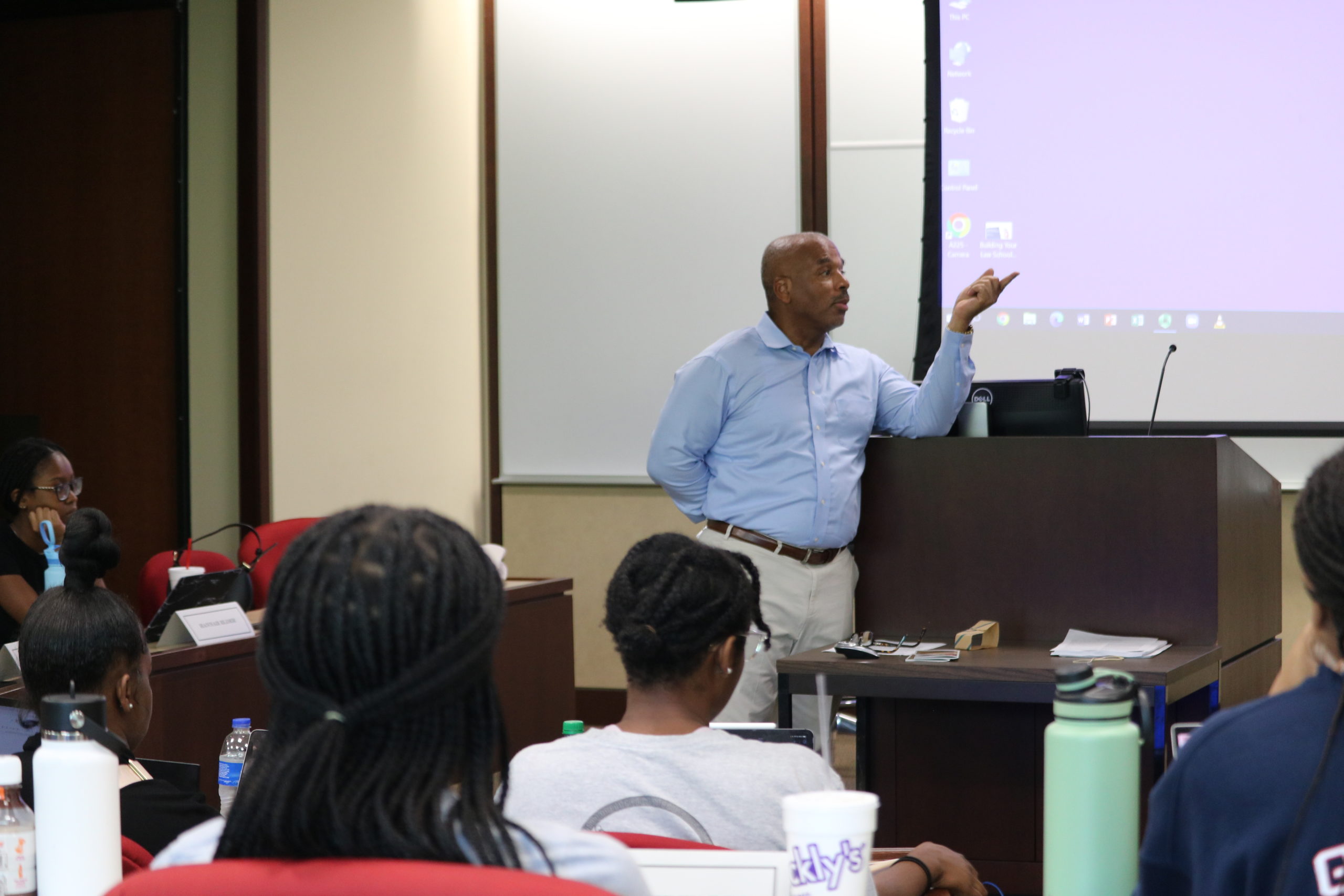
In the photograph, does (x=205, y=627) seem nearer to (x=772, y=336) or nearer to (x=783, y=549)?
(x=783, y=549)

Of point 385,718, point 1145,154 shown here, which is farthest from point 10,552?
point 1145,154

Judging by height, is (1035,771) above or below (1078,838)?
below

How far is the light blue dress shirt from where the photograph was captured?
3404 millimetres

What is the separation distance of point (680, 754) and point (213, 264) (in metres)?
3.68

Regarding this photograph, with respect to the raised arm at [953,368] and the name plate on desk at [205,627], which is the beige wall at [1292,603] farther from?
the name plate on desk at [205,627]

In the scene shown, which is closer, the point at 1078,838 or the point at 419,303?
the point at 1078,838

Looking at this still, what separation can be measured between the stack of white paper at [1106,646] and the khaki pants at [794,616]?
0.58 metres

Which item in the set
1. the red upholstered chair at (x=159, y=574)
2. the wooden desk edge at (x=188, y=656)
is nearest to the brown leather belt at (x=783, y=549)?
the wooden desk edge at (x=188, y=656)

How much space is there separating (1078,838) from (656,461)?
8.26ft

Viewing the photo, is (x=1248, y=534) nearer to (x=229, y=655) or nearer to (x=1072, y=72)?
(x=1072, y=72)

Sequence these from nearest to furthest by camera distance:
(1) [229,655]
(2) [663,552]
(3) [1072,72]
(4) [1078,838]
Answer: (4) [1078,838], (2) [663,552], (1) [229,655], (3) [1072,72]

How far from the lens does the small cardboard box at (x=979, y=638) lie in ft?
9.55

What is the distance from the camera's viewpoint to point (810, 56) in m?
5.32

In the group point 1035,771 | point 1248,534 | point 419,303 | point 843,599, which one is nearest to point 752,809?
point 1035,771
